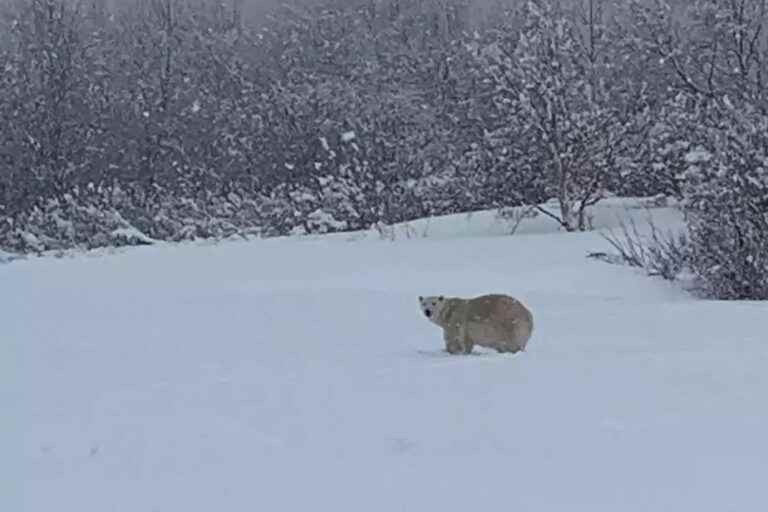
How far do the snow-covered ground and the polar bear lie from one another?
0.12 meters

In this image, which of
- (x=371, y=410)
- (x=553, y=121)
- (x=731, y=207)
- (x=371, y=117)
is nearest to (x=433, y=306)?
(x=371, y=410)

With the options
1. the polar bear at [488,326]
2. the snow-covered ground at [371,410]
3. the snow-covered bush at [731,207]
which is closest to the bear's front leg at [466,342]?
the polar bear at [488,326]

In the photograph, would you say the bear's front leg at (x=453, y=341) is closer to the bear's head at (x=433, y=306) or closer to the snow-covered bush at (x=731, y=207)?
the bear's head at (x=433, y=306)

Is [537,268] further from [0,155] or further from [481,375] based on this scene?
[0,155]

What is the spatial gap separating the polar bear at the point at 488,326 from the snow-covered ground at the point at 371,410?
0.41 ft

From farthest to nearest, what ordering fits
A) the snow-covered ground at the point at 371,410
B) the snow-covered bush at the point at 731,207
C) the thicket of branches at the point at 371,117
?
the thicket of branches at the point at 371,117, the snow-covered bush at the point at 731,207, the snow-covered ground at the point at 371,410

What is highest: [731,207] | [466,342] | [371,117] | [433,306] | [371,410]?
[371,410]

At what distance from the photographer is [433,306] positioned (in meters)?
5.83

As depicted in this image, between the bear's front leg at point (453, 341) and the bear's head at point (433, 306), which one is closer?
the bear's front leg at point (453, 341)

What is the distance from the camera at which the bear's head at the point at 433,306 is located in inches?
227

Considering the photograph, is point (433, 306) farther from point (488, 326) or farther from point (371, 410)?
point (371, 410)

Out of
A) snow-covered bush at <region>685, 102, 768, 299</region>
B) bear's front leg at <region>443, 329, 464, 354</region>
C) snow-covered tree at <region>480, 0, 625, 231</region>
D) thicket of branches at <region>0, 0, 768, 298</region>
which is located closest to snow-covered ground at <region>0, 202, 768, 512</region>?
bear's front leg at <region>443, 329, 464, 354</region>

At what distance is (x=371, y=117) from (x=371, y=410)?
2189 centimetres

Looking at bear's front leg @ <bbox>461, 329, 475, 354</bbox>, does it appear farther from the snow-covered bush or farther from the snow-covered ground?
the snow-covered bush
